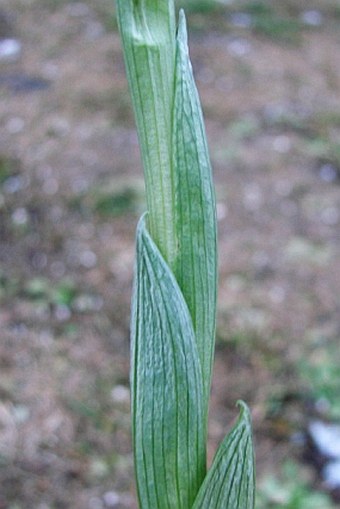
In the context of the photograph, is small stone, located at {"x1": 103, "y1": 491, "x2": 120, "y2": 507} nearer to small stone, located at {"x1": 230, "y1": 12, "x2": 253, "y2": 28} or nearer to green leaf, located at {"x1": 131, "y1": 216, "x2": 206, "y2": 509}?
green leaf, located at {"x1": 131, "y1": 216, "x2": 206, "y2": 509}

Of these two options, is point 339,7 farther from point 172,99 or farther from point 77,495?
point 172,99

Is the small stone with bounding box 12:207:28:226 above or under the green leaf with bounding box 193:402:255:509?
above

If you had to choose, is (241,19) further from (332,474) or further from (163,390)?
(163,390)

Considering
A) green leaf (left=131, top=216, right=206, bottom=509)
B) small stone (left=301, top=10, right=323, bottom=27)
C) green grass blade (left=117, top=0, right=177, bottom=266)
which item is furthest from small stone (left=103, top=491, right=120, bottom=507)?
small stone (left=301, top=10, right=323, bottom=27)

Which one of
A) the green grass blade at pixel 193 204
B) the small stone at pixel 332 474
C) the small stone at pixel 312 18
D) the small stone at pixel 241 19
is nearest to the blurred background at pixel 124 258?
the small stone at pixel 332 474

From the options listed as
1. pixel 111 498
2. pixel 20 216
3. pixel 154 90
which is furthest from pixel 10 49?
pixel 154 90

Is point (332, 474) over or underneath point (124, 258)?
underneath

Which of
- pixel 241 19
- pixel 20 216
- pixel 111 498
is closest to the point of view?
pixel 111 498
